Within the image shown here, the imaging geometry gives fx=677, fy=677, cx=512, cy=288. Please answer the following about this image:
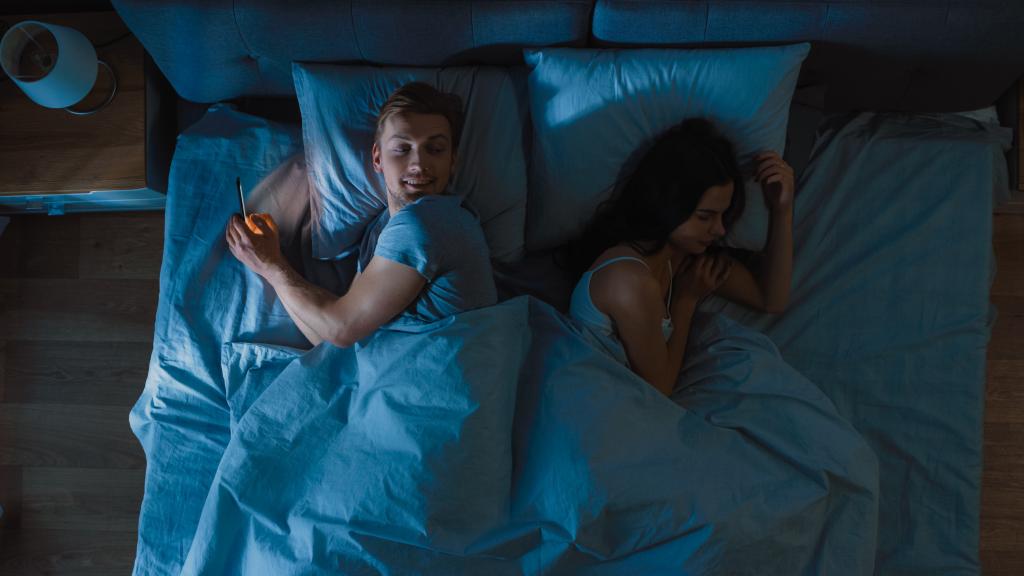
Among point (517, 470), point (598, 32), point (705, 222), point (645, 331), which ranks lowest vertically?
point (517, 470)

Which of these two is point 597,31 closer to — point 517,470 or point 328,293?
point 328,293

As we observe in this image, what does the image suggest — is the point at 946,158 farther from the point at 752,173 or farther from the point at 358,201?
the point at 358,201

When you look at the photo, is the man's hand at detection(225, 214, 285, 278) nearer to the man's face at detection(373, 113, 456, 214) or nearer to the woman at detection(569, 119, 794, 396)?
the man's face at detection(373, 113, 456, 214)

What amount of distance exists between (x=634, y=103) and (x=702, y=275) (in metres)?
0.42

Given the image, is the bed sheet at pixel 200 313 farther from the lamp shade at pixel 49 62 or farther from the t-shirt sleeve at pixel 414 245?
the t-shirt sleeve at pixel 414 245

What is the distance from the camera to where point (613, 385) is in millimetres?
1306

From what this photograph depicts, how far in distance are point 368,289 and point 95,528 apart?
1.23 metres

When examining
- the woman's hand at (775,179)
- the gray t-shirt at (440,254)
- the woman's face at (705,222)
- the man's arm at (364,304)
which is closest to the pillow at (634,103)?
the woman's hand at (775,179)

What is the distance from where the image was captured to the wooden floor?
72.7 inches

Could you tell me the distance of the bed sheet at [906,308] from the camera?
4.81 feet

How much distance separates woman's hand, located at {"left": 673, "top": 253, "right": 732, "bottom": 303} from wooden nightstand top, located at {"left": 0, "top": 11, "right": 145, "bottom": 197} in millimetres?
1294

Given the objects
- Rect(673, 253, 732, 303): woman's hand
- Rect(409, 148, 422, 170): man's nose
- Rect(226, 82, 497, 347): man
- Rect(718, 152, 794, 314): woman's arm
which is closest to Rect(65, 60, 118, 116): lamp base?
Rect(226, 82, 497, 347): man

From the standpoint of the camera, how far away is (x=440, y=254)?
52.3 inches

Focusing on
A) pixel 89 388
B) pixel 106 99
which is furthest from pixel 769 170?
pixel 89 388
